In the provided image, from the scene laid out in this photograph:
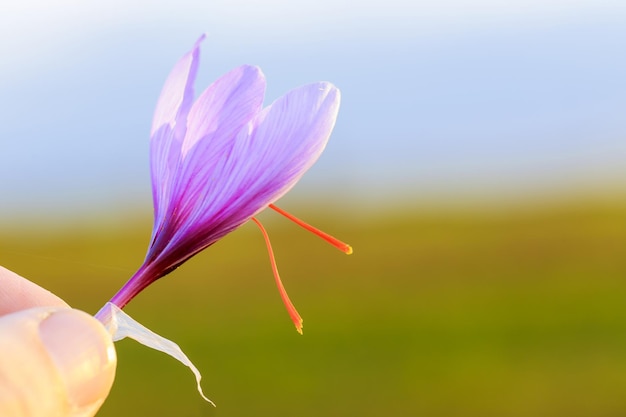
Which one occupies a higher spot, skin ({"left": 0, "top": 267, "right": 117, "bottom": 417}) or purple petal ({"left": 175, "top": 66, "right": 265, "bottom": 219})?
purple petal ({"left": 175, "top": 66, "right": 265, "bottom": 219})

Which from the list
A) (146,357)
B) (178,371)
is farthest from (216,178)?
(146,357)

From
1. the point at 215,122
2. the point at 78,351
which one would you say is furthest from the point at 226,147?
the point at 78,351

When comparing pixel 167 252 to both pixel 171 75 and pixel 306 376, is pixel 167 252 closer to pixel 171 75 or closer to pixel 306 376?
pixel 171 75

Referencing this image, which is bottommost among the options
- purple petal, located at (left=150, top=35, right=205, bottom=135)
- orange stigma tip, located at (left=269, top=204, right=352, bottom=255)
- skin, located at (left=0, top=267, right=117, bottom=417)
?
skin, located at (left=0, top=267, right=117, bottom=417)

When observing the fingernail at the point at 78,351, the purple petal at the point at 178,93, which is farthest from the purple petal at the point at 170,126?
the fingernail at the point at 78,351

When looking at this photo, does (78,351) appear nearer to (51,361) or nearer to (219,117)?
(51,361)

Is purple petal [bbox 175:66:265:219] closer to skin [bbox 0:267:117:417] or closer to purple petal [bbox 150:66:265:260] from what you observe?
purple petal [bbox 150:66:265:260]

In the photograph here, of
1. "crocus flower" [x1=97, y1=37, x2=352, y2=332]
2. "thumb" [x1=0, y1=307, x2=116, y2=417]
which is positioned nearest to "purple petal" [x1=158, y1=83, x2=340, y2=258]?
"crocus flower" [x1=97, y1=37, x2=352, y2=332]
